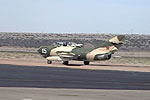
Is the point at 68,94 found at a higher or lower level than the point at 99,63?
higher

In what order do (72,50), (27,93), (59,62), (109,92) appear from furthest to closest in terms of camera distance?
(59,62)
(72,50)
(109,92)
(27,93)

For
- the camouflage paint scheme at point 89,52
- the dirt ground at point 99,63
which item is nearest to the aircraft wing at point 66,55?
the camouflage paint scheme at point 89,52

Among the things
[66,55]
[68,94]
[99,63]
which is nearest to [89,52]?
[66,55]

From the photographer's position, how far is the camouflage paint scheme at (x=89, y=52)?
4372 cm

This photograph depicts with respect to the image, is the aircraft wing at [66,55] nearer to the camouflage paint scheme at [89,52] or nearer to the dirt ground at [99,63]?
the camouflage paint scheme at [89,52]

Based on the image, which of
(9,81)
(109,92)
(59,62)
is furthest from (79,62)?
(109,92)

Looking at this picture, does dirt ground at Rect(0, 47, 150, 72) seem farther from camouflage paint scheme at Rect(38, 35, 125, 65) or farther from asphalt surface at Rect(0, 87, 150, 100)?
asphalt surface at Rect(0, 87, 150, 100)

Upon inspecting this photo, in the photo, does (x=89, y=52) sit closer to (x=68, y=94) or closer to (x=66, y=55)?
(x=66, y=55)

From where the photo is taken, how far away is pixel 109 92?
1941 centimetres

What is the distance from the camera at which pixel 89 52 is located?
44344mm

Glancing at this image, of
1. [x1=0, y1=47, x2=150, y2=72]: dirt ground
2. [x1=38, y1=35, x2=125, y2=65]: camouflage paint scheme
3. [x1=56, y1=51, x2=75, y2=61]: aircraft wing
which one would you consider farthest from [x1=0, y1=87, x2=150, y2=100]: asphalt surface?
[x1=56, y1=51, x2=75, y2=61]: aircraft wing

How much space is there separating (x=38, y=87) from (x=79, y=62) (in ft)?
96.9

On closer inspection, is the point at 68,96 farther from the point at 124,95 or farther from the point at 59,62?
the point at 59,62

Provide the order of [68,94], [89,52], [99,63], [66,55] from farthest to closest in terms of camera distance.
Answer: [99,63] < [66,55] < [89,52] < [68,94]
